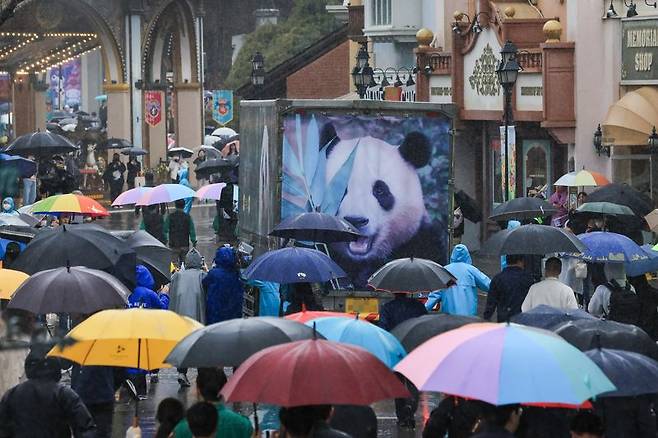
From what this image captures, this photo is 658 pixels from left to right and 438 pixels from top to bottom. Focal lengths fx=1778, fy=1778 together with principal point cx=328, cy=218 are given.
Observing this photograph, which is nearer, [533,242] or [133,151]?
[533,242]

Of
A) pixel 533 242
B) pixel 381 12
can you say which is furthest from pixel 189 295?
pixel 381 12

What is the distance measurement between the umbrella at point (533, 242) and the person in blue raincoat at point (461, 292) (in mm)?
283

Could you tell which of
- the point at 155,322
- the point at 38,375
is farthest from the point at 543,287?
the point at 38,375

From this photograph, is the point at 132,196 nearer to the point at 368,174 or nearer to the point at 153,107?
the point at 368,174

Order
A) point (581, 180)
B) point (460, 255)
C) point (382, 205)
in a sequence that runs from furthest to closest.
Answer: point (581, 180)
point (382, 205)
point (460, 255)

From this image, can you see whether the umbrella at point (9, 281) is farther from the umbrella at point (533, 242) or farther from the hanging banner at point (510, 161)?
the hanging banner at point (510, 161)

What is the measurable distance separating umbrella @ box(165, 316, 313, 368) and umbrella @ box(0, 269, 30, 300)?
14.7 feet

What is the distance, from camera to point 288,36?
6216 cm

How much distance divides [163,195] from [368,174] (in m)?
6.71

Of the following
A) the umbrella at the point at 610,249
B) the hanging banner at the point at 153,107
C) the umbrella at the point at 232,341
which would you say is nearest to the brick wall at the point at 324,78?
A: the hanging banner at the point at 153,107

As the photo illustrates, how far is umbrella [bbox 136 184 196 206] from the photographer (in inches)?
985

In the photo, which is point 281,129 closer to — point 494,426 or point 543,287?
point 543,287

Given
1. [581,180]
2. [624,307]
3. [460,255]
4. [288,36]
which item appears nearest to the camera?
[624,307]

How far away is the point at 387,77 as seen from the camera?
40.7 meters
